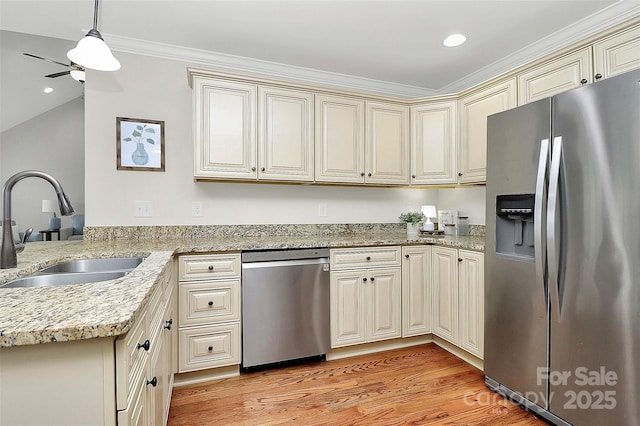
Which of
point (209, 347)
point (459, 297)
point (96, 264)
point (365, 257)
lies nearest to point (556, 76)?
point (459, 297)

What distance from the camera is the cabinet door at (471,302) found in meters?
2.23

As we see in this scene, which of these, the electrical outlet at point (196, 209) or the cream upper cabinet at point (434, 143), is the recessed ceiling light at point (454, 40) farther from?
the electrical outlet at point (196, 209)

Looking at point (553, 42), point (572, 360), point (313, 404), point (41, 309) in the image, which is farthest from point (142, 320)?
point (553, 42)

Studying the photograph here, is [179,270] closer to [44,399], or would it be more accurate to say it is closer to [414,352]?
[44,399]

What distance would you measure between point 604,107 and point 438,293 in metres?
1.71

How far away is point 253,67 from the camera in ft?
9.33

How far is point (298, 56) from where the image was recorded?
2.75 m

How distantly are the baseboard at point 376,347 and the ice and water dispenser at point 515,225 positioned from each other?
122 cm

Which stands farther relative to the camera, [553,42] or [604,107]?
[553,42]

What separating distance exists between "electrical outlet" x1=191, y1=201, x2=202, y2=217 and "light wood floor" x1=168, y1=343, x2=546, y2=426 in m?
1.31

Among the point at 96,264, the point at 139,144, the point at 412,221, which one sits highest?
the point at 139,144

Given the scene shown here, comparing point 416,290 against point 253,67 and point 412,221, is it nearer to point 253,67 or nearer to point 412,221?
point 412,221

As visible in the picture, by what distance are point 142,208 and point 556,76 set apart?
3.13 meters

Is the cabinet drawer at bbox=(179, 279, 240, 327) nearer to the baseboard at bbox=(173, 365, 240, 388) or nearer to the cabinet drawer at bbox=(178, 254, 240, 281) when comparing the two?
the cabinet drawer at bbox=(178, 254, 240, 281)
